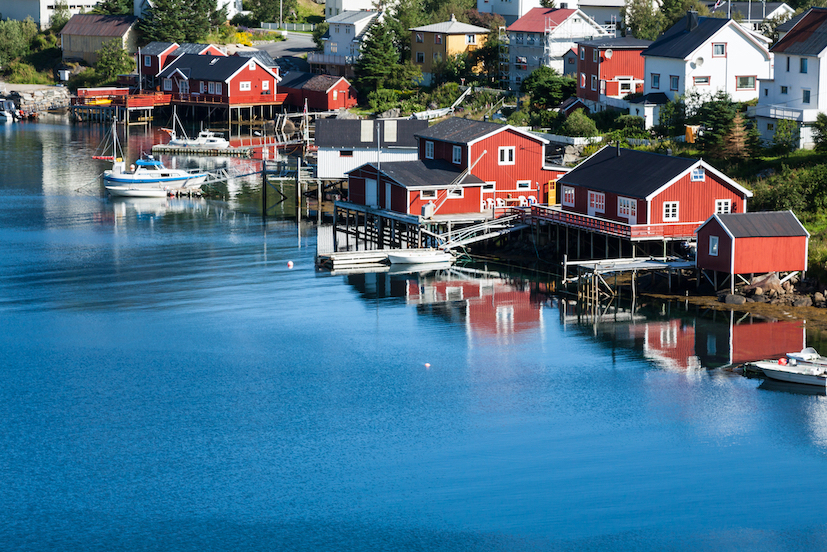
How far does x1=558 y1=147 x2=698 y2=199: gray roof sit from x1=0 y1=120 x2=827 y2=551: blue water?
6.36 metres

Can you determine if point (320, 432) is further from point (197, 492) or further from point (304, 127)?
point (304, 127)

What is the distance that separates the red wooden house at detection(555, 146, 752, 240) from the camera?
Result: 52281 millimetres

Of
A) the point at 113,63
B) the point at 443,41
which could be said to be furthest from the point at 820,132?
the point at 113,63

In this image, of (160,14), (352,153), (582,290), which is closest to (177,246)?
(352,153)

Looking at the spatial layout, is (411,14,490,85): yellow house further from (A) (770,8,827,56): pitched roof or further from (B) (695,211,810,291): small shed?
(B) (695,211,810,291): small shed

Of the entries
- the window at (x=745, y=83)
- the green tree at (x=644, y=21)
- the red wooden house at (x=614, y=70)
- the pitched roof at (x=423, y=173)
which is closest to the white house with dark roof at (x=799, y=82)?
the window at (x=745, y=83)

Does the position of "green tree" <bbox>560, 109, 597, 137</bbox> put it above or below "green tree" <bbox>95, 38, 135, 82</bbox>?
below

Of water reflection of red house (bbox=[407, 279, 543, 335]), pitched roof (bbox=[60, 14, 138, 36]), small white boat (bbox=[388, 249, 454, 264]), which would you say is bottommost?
water reflection of red house (bbox=[407, 279, 543, 335])

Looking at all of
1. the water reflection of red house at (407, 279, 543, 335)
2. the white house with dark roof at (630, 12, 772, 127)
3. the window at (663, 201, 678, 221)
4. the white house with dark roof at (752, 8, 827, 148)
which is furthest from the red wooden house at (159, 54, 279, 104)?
the window at (663, 201, 678, 221)

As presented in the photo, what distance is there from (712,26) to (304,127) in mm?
38128

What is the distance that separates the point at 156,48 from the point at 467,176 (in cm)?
Result: 6718

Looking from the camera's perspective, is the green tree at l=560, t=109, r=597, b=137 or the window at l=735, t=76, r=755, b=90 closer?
the green tree at l=560, t=109, r=597, b=137

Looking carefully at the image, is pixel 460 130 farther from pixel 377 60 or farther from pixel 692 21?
pixel 377 60

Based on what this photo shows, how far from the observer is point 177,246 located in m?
62.1
